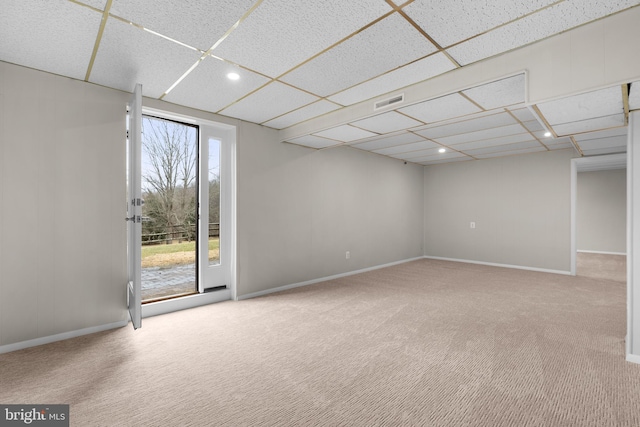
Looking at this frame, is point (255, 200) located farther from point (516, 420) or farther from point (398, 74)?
point (516, 420)

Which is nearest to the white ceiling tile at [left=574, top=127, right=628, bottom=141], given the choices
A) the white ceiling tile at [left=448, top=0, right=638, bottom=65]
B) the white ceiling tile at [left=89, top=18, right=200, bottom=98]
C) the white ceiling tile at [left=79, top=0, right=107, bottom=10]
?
the white ceiling tile at [left=448, top=0, right=638, bottom=65]

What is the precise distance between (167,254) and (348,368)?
6936mm

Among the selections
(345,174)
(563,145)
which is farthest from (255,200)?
(563,145)

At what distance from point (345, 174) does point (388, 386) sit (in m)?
4.31

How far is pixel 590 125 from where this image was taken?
3.38 m

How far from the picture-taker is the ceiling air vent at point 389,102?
326cm

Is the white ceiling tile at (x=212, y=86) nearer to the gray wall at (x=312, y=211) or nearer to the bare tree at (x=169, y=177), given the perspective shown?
the gray wall at (x=312, y=211)

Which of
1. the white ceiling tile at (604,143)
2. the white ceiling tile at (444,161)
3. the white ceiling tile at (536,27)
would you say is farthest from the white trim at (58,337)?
the white ceiling tile at (444,161)

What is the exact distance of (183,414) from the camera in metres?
1.90

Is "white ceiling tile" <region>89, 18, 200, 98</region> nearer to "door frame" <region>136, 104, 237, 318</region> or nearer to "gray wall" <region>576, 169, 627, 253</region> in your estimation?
"door frame" <region>136, 104, 237, 318</region>

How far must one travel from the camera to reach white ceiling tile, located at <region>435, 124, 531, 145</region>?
15.1 feet

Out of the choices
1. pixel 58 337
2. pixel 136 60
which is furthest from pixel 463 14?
pixel 58 337

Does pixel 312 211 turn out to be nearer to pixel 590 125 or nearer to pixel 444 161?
pixel 590 125

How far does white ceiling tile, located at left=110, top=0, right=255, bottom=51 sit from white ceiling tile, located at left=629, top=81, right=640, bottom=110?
2.72 m
